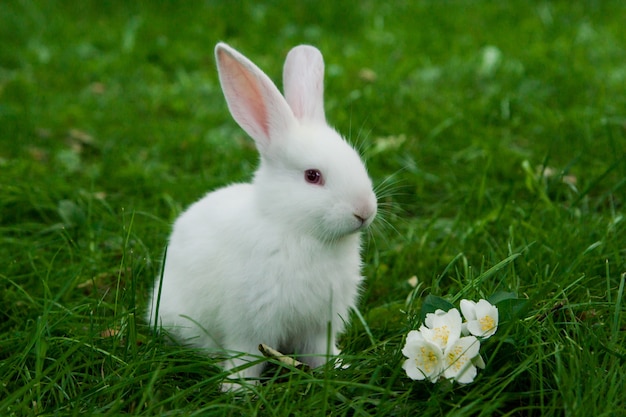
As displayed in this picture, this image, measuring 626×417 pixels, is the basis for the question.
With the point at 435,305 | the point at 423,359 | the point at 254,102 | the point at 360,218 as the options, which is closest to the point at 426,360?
the point at 423,359

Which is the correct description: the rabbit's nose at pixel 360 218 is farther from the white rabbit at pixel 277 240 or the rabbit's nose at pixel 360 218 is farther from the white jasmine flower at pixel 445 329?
the white jasmine flower at pixel 445 329

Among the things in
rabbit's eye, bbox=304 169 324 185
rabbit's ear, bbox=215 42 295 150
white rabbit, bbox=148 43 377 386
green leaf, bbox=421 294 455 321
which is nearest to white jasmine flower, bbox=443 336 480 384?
green leaf, bbox=421 294 455 321

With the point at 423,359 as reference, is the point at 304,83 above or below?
above

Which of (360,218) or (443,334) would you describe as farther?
(360,218)

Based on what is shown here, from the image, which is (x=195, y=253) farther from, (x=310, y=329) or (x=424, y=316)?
(x=424, y=316)

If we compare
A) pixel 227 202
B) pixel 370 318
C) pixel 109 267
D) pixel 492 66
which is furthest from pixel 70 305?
pixel 492 66

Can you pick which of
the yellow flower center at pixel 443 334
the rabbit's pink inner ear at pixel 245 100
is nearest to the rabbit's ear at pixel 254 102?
the rabbit's pink inner ear at pixel 245 100

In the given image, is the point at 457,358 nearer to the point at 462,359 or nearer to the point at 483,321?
the point at 462,359
